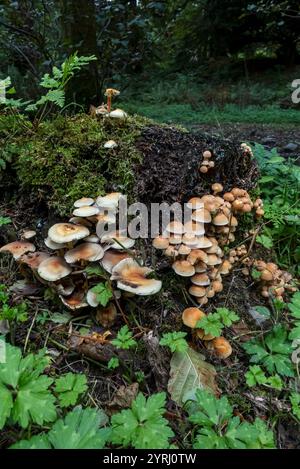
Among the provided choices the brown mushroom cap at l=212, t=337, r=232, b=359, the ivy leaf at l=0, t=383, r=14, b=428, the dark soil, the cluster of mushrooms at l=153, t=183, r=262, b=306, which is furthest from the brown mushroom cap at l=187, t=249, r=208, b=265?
A: the ivy leaf at l=0, t=383, r=14, b=428

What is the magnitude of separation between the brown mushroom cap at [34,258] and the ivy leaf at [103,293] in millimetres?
450

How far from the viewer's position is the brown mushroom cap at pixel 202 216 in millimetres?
2553

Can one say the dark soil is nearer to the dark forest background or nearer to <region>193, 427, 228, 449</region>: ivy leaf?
<region>193, 427, 228, 449</region>: ivy leaf

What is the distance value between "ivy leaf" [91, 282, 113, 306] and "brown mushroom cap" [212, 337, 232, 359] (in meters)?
0.74

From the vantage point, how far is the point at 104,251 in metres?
2.40

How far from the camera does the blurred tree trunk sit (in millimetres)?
6426

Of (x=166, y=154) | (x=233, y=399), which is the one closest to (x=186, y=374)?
(x=233, y=399)

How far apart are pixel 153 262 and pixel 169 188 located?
27.6 inches

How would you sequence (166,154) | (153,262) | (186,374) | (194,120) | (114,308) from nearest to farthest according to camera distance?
(186,374)
(114,308)
(153,262)
(166,154)
(194,120)

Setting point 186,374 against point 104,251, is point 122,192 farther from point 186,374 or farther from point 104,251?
point 186,374

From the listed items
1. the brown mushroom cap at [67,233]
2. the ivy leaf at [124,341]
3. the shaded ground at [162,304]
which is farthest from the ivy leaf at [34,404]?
the brown mushroom cap at [67,233]

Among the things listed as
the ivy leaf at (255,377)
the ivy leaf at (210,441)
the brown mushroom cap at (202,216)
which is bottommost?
the ivy leaf at (255,377)

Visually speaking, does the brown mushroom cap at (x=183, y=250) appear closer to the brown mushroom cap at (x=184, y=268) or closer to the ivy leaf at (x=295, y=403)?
the brown mushroom cap at (x=184, y=268)

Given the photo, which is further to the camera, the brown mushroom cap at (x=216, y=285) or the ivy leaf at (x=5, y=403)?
the brown mushroom cap at (x=216, y=285)
